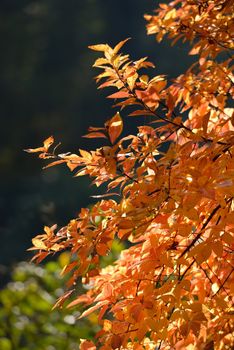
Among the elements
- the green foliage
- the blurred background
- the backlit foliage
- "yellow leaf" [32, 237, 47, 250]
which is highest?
the backlit foliage

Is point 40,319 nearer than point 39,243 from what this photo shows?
No

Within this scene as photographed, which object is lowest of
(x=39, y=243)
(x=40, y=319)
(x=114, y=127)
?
(x=40, y=319)

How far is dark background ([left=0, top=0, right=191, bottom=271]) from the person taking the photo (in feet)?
25.4

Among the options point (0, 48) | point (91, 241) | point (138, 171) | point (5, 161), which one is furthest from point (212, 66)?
point (0, 48)

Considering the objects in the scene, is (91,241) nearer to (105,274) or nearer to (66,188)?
(105,274)

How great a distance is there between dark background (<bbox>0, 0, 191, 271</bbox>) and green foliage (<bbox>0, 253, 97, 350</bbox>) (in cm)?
420

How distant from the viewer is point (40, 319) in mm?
2645

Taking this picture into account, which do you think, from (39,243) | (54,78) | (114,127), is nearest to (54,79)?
(54,78)

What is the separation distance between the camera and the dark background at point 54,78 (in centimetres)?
774

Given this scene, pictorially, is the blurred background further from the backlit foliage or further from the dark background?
the backlit foliage

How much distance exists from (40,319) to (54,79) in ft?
24.5

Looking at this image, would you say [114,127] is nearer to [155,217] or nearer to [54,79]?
[155,217]

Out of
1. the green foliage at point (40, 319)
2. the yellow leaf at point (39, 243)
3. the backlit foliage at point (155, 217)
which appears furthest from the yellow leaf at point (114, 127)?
the green foliage at point (40, 319)

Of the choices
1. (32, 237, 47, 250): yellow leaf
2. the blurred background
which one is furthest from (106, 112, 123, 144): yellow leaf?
the blurred background
